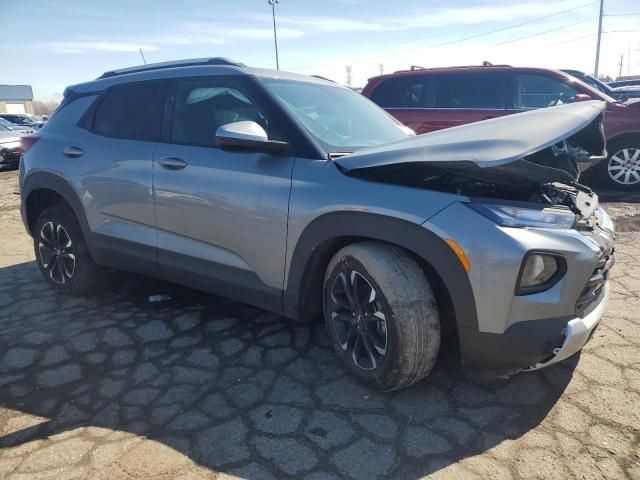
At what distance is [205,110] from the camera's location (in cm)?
315

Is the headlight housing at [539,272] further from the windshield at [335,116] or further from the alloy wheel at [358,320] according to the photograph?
the windshield at [335,116]

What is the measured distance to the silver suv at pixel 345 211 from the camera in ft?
6.82

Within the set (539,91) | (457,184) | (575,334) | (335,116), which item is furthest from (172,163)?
(539,91)

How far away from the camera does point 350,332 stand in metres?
2.59

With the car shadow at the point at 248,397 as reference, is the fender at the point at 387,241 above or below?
above

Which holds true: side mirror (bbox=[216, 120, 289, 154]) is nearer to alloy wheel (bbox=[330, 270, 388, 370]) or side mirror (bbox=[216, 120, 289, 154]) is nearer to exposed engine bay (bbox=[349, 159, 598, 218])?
exposed engine bay (bbox=[349, 159, 598, 218])

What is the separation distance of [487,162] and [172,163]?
199 centimetres

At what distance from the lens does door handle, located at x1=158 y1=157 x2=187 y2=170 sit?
305cm

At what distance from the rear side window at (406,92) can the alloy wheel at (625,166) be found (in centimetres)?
288

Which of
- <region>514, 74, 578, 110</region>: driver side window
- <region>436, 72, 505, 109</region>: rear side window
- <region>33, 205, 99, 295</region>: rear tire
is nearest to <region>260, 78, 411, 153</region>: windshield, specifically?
<region>33, 205, 99, 295</region>: rear tire

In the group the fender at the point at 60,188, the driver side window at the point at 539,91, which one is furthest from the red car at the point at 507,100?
the fender at the point at 60,188

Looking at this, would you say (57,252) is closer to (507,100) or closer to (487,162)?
(487,162)

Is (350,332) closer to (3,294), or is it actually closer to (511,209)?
(511,209)

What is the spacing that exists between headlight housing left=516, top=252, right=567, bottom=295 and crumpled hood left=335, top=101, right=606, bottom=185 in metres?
0.43
